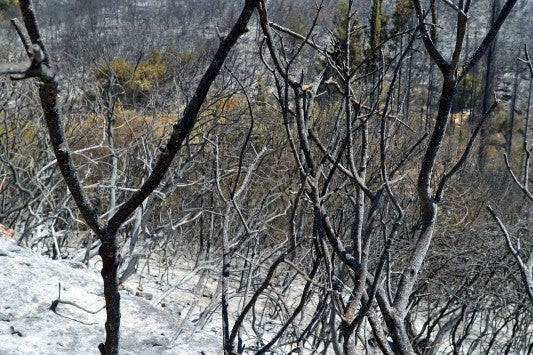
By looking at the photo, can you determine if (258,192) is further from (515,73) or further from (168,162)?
(515,73)

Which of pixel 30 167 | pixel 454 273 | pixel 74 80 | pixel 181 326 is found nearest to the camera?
pixel 181 326

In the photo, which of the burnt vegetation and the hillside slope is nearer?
the burnt vegetation

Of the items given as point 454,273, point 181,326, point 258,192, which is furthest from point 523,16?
A: point 181,326

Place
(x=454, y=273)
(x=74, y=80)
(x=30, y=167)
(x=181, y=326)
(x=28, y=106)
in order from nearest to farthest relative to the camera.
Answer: (x=181, y=326), (x=454, y=273), (x=30, y=167), (x=28, y=106), (x=74, y=80)

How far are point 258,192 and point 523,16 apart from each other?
32358mm

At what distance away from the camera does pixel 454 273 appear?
574 centimetres

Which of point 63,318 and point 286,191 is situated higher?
point 286,191

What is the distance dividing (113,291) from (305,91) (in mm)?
703

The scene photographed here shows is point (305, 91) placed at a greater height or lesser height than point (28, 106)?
greater

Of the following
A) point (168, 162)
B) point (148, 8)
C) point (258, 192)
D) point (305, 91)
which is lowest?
point (258, 192)

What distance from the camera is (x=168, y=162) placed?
105 centimetres

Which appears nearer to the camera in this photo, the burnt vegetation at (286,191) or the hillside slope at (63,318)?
the burnt vegetation at (286,191)

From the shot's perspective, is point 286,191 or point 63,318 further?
point 63,318

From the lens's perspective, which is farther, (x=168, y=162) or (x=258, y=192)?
(x=258, y=192)
